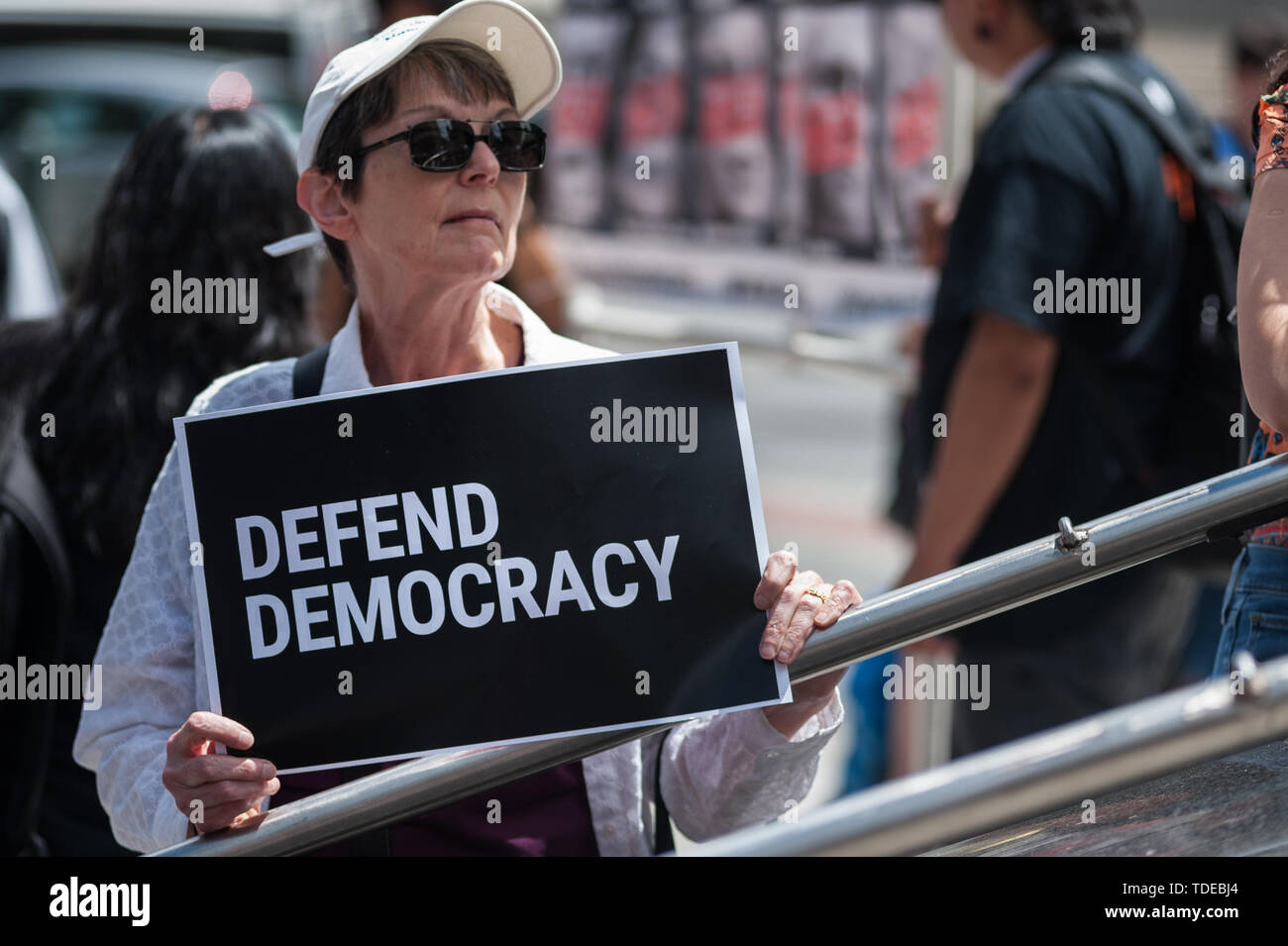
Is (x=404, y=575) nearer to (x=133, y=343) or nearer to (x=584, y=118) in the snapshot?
(x=133, y=343)

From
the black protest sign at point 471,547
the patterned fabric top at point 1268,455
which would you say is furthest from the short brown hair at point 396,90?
the patterned fabric top at point 1268,455

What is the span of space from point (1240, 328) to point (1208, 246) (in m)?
1.46

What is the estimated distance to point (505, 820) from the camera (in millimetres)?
1889

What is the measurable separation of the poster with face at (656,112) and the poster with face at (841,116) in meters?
0.49

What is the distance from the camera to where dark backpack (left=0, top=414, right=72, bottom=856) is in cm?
239

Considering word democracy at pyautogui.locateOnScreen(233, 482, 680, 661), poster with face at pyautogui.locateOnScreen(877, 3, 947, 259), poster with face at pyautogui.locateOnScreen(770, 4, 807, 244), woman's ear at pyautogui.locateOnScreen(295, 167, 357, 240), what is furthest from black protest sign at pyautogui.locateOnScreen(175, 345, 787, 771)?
poster with face at pyautogui.locateOnScreen(770, 4, 807, 244)

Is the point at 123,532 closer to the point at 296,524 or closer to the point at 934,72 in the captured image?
the point at 296,524

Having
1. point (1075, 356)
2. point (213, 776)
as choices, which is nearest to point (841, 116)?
point (1075, 356)

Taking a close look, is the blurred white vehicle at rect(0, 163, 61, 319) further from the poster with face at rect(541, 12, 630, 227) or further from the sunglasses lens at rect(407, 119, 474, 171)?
the sunglasses lens at rect(407, 119, 474, 171)

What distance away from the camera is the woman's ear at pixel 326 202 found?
197 cm

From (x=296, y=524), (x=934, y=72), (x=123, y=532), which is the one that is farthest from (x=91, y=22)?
(x=296, y=524)

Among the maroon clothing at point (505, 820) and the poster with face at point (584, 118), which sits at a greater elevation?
the poster with face at point (584, 118)

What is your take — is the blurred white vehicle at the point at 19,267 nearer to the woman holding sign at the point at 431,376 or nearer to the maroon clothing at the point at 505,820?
the woman holding sign at the point at 431,376

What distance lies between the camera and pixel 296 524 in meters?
1.78
